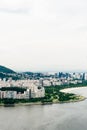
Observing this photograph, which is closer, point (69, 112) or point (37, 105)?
point (69, 112)

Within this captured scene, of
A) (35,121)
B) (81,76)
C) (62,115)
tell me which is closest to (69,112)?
(62,115)

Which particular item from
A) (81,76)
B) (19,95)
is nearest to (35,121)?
(19,95)

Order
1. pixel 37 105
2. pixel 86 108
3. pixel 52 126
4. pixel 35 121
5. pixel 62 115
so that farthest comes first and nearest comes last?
pixel 37 105 < pixel 86 108 < pixel 62 115 < pixel 35 121 < pixel 52 126

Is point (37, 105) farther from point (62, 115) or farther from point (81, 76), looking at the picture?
point (81, 76)

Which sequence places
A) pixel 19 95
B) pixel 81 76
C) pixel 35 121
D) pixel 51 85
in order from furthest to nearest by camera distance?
pixel 81 76 < pixel 51 85 < pixel 19 95 < pixel 35 121

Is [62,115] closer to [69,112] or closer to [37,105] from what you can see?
[69,112]

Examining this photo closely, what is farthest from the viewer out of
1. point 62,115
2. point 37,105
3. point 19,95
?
point 19,95
